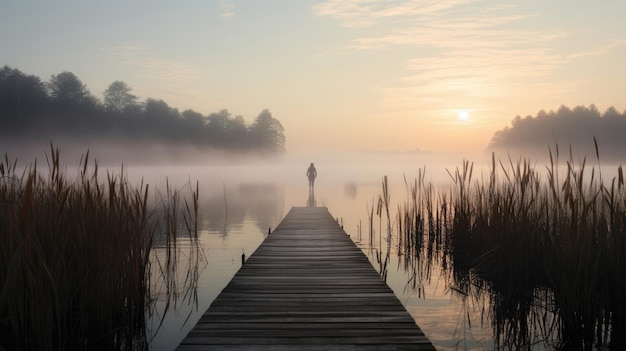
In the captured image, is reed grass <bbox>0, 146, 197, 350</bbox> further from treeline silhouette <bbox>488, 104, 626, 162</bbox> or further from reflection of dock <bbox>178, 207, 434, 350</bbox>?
treeline silhouette <bbox>488, 104, 626, 162</bbox>

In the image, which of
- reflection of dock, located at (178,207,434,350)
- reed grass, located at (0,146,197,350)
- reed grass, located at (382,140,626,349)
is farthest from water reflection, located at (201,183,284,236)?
reed grass, located at (0,146,197,350)

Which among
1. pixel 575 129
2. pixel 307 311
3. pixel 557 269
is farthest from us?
pixel 575 129

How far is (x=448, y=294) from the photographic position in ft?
25.4

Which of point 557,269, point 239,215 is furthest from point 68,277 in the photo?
point 239,215

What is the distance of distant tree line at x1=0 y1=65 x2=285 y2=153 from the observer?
65875 mm

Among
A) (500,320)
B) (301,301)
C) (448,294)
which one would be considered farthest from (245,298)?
(448,294)

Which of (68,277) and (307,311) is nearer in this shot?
(68,277)

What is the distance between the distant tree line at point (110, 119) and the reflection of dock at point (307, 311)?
68.9m

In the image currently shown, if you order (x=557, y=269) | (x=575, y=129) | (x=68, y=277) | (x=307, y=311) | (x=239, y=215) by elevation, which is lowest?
(x=239, y=215)

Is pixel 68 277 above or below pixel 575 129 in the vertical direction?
below

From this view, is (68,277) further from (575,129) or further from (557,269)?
(575,129)

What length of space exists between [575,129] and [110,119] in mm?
81412

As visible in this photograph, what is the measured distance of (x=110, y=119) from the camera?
77312mm

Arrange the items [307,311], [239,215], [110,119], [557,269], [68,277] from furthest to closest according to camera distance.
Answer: [110,119]
[239,215]
[307,311]
[557,269]
[68,277]
